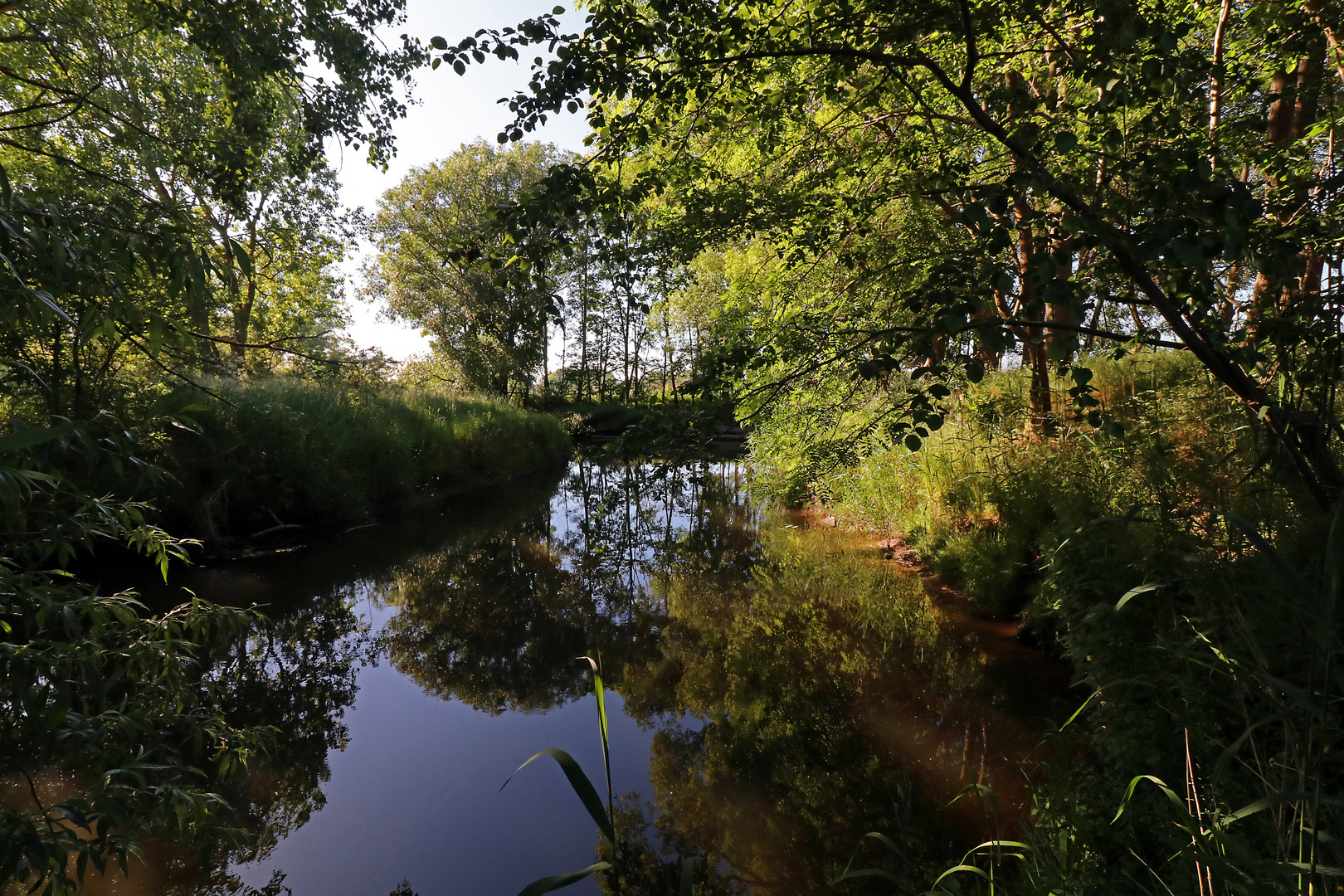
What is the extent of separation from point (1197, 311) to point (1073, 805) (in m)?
2.14

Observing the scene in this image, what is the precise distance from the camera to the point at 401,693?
5.13 metres

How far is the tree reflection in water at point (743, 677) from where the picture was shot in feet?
10.7

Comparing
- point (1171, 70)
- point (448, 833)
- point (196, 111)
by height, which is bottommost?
point (448, 833)

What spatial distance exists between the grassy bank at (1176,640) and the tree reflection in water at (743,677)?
57 centimetres

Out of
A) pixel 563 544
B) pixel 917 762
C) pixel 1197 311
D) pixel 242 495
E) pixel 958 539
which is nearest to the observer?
pixel 1197 311

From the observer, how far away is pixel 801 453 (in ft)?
17.1

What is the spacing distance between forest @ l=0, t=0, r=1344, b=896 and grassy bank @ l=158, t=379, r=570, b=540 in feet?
0.50

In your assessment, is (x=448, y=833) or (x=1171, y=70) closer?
(x=1171, y=70)

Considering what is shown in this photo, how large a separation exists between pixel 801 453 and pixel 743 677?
191cm

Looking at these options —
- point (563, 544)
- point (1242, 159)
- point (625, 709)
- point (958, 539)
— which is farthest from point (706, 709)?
point (563, 544)

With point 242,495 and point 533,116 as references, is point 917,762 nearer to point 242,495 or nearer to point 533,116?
point 533,116

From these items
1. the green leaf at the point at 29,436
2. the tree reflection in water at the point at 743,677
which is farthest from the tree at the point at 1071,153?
the green leaf at the point at 29,436

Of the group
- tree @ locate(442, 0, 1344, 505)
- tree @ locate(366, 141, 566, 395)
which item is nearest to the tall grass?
tree @ locate(442, 0, 1344, 505)

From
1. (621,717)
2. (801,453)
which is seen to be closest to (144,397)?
(621,717)
